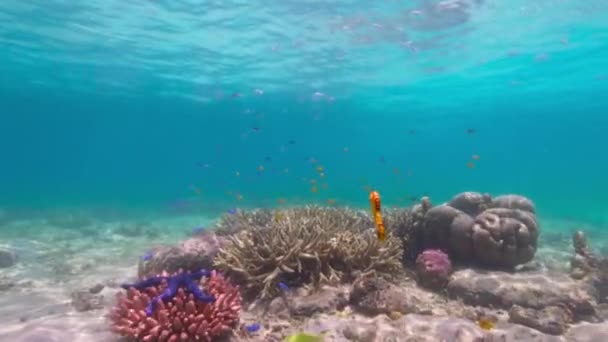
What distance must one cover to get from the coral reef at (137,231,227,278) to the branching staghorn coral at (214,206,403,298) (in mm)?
542

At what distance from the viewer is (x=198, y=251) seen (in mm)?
8852

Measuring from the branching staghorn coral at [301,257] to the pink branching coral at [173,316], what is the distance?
4.65 feet

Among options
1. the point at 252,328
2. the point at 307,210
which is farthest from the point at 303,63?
the point at 252,328

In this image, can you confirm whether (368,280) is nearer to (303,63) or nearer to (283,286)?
(283,286)

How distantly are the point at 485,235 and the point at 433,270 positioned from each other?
1497mm

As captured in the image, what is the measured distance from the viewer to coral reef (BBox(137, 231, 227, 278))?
868 centimetres

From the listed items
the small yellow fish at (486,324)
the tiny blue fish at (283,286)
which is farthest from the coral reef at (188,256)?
the small yellow fish at (486,324)

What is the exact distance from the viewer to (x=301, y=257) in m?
7.69

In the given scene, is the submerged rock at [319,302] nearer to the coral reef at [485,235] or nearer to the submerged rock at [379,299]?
the submerged rock at [379,299]

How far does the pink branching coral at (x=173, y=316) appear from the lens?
5270 millimetres

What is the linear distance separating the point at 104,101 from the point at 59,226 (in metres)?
29.6

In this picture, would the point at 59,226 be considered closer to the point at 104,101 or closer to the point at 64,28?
the point at 64,28

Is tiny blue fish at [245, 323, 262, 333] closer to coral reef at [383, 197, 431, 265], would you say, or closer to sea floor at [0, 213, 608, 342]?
sea floor at [0, 213, 608, 342]

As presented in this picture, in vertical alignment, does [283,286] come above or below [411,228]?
below
